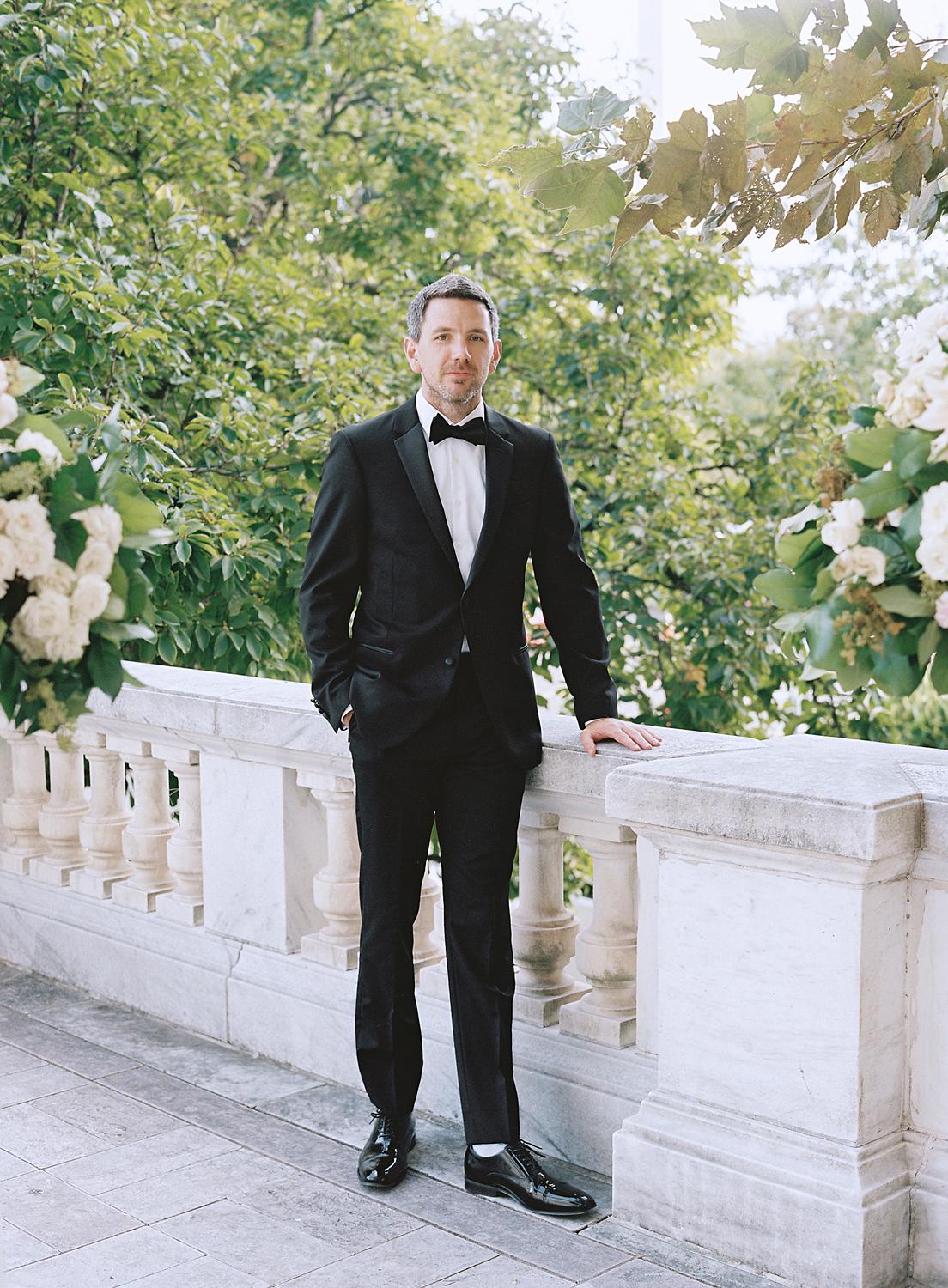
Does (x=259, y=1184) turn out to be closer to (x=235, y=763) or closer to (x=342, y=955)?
(x=342, y=955)

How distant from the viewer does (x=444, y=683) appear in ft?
11.7

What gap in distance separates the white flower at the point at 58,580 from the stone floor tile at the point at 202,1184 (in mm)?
1929

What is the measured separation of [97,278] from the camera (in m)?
6.34

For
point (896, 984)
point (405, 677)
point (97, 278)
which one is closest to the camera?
point (896, 984)

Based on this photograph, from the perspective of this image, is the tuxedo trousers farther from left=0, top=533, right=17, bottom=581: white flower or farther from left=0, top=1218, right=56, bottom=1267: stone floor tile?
left=0, top=533, right=17, bottom=581: white flower

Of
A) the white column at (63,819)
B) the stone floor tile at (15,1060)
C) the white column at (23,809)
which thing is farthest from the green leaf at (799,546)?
the white column at (23,809)

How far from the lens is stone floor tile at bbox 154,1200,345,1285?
3250mm

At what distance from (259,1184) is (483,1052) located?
628mm

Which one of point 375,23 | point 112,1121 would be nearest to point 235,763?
point 112,1121

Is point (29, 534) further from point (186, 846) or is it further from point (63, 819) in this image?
point (63, 819)

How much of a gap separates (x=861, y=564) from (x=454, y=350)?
6.31 feet

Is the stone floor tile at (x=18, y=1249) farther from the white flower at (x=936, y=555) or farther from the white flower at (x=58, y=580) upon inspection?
the white flower at (x=936, y=555)

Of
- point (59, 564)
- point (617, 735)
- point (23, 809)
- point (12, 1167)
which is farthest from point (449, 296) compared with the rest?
point (23, 809)

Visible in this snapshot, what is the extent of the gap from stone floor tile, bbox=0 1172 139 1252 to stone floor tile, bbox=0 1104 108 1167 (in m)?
0.12
